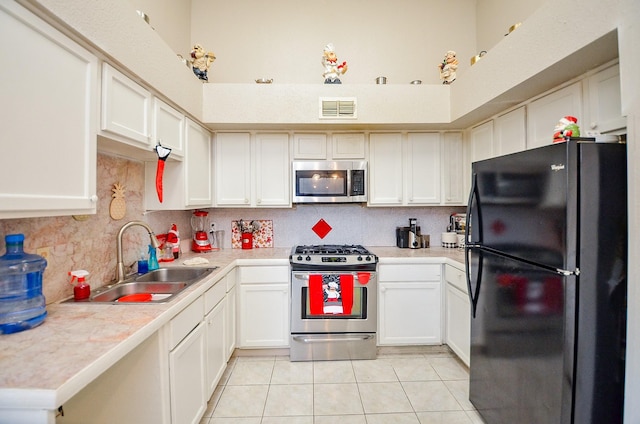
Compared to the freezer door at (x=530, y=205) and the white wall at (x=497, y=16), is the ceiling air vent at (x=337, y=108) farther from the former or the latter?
the white wall at (x=497, y=16)

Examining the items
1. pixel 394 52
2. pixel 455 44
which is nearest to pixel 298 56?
pixel 394 52

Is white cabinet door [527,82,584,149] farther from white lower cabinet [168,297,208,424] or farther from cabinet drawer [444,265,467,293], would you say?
white lower cabinet [168,297,208,424]

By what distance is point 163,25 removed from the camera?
244 centimetres

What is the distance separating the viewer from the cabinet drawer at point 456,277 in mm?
2247

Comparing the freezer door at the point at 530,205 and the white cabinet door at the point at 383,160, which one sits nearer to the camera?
the freezer door at the point at 530,205

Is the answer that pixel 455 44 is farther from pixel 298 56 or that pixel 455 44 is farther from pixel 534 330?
pixel 534 330

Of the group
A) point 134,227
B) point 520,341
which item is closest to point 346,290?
point 520,341

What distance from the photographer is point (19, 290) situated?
108 cm

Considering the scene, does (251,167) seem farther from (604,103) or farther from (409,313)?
(604,103)

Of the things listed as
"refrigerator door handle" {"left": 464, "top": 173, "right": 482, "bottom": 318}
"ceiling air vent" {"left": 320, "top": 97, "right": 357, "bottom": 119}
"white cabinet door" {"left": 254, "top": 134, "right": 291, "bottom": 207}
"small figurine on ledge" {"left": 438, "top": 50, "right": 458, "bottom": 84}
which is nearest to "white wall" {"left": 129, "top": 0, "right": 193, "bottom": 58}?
"white cabinet door" {"left": 254, "top": 134, "right": 291, "bottom": 207}

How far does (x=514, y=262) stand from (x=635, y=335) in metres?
0.46

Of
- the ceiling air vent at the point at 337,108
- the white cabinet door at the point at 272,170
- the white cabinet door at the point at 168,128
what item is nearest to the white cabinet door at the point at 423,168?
the ceiling air vent at the point at 337,108

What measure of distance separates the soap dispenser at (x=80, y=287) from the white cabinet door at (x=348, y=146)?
2181 millimetres

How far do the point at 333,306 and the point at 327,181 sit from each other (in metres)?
1.20
